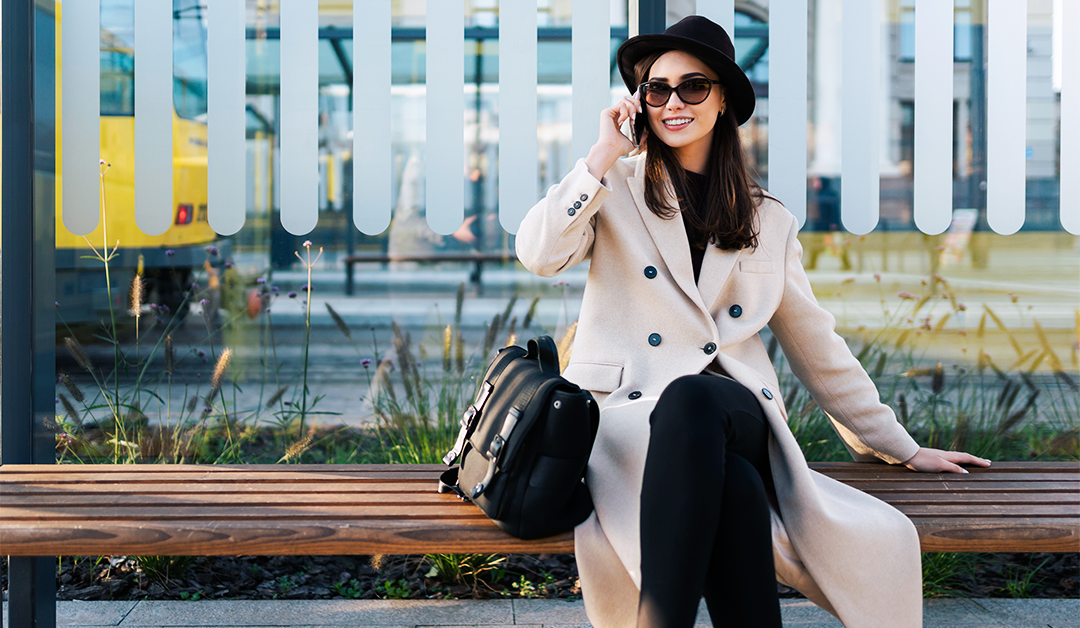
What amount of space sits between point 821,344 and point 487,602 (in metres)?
1.18

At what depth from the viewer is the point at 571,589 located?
97.0 inches

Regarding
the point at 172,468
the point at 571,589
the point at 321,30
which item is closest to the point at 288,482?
the point at 172,468

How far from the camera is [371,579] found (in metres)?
2.51

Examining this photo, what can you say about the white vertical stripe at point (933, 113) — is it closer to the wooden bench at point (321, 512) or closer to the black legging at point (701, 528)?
the wooden bench at point (321, 512)

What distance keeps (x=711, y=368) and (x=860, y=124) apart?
1.11 m

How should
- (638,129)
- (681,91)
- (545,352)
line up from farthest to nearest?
(638,129), (681,91), (545,352)

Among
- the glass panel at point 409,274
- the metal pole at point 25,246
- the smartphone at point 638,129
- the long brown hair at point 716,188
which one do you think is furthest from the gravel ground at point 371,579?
the smartphone at point 638,129

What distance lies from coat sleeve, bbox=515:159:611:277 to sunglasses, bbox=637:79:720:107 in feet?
0.79

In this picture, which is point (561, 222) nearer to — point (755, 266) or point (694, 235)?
point (694, 235)

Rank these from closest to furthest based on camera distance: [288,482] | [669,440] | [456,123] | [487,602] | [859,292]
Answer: [669,440], [288,482], [487,602], [456,123], [859,292]

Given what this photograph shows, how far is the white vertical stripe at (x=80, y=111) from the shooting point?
243cm

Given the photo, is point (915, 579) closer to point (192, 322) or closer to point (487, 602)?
point (487, 602)

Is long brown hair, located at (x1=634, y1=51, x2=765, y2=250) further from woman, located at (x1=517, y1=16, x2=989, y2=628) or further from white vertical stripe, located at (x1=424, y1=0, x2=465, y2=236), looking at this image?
white vertical stripe, located at (x1=424, y1=0, x2=465, y2=236)

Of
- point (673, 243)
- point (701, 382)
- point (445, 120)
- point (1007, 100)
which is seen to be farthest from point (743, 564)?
point (1007, 100)
